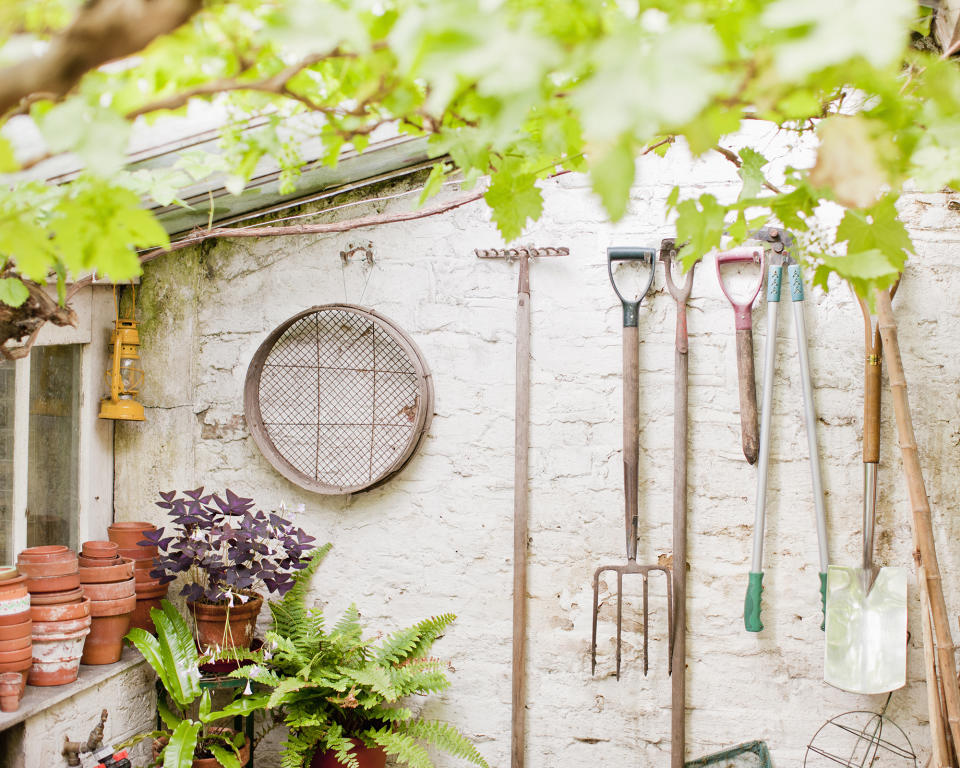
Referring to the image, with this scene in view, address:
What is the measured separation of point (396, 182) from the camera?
7.95 ft

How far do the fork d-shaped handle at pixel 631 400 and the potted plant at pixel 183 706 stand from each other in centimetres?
116

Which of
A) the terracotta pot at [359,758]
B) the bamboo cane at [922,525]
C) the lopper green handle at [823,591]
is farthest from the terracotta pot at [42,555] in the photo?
the bamboo cane at [922,525]

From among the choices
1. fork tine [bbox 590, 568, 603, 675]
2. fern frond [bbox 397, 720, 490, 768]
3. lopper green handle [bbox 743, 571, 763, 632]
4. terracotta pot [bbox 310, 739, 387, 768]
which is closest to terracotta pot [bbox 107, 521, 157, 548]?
terracotta pot [bbox 310, 739, 387, 768]

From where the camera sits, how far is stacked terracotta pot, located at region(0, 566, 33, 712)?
178 cm

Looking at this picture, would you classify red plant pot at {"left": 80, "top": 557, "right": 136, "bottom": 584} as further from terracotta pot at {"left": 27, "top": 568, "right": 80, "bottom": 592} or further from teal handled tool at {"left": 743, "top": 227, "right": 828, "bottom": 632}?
teal handled tool at {"left": 743, "top": 227, "right": 828, "bottom": 632}

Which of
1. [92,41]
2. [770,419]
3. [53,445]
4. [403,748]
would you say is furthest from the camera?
[53,445]

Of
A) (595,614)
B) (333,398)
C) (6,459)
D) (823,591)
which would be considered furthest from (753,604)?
(6,459)

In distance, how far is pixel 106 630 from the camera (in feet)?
6.97

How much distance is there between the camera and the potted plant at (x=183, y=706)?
2.07m

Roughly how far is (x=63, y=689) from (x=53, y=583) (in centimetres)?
26

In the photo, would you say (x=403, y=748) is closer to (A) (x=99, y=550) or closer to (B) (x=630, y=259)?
(A) (x=99, y=550)

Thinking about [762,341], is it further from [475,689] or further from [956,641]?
[475,689]

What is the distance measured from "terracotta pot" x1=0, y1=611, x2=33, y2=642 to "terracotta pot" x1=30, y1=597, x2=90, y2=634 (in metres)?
0.06

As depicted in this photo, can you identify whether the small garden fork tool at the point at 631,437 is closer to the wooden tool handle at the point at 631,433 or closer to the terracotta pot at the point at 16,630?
the wooden tool handle at the point at 631,433
